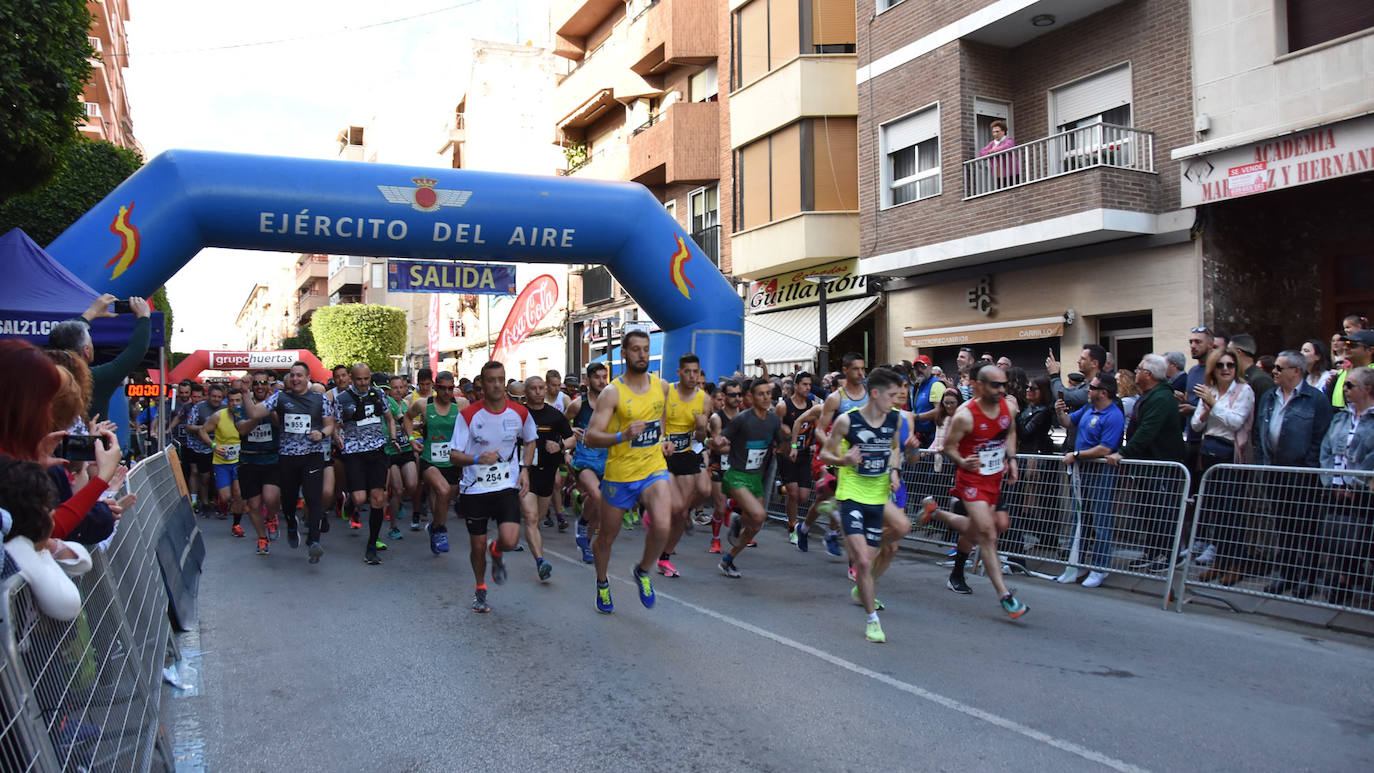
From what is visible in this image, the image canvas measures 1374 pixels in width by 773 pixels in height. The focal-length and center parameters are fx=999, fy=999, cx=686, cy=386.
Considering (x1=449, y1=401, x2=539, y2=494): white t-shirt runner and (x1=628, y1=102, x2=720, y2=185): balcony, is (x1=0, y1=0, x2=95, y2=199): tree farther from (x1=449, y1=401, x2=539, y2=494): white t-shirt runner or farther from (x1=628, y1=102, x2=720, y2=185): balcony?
(x1=628, y1=102, x2=720, y2=185): balcony

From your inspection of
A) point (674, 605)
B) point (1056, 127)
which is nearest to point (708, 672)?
point (674, 605)

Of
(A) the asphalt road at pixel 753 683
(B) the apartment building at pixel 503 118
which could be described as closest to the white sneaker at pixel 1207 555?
(A) the asphalt road at pixel 753 683

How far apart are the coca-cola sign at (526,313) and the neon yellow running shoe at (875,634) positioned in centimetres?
1322

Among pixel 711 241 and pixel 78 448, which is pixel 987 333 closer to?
pixel 711 241

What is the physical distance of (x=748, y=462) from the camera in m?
8.96

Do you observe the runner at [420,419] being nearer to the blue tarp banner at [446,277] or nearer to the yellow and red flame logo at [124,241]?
the blue tarp banner at [446,277]

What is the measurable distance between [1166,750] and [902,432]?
124 inches

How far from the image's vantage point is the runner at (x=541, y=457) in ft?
27.7

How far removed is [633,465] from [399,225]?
5.87 m

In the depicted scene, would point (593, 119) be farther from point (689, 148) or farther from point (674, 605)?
point (674, 605)

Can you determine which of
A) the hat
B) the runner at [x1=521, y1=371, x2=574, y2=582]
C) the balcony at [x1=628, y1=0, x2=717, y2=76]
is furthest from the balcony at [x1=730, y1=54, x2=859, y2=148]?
the hat

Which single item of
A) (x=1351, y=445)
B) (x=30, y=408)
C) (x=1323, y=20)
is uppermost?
(x=1323, y=20)

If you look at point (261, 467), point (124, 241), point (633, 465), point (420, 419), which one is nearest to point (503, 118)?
point (420, 419)

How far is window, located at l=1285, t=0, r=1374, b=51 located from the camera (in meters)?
11.4
